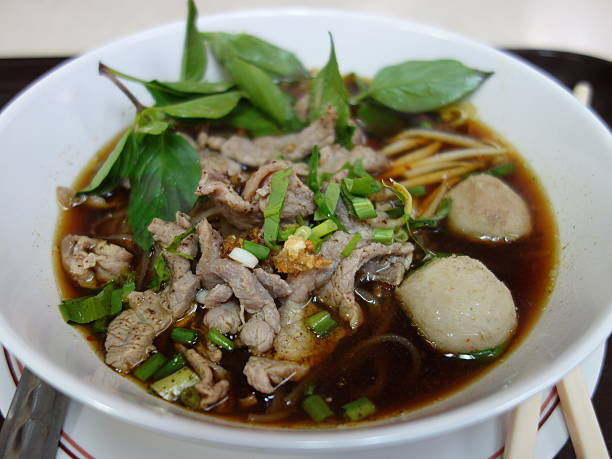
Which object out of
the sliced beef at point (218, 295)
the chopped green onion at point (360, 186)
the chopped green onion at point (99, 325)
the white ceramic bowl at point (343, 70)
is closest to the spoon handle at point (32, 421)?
the white ceramic bowl at point (343, 70)

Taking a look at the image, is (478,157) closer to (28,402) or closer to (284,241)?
(284,241)

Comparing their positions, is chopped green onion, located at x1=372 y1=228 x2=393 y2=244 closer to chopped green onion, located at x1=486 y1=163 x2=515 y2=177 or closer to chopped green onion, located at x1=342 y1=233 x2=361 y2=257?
chopped green onion, located at x1=342 y1=233 x2=361 y2=257

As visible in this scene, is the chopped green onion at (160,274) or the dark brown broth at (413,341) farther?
the chopped green onion at (160,274)

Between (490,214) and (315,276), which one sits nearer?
(315,276)

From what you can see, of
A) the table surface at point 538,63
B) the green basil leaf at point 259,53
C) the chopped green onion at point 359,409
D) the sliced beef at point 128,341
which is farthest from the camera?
the table surface at point 538,63

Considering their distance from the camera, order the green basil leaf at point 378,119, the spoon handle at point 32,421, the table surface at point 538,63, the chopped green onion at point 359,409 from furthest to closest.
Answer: the table surface at point 538,63
the green basil leaf at point 378,119
the chopped green onion at point 359,409
the spoon handle at point 32,421

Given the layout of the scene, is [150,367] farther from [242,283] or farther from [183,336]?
[242,283]

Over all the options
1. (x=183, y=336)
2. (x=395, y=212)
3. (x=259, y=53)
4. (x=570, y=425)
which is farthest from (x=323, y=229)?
(x=259, y=53)

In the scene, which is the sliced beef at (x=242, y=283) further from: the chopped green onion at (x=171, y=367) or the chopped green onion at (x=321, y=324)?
the chopped green onion at (x=171, y=367)
